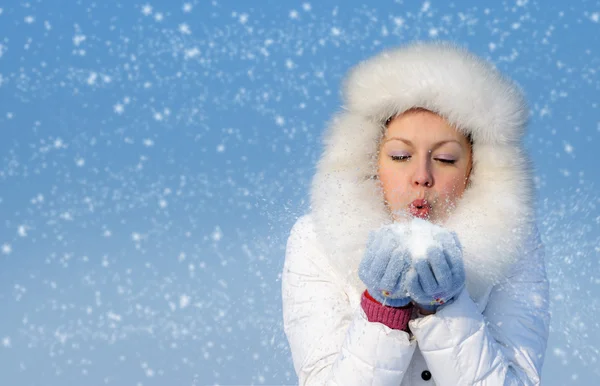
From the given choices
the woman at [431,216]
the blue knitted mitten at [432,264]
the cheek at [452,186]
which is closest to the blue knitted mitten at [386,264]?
the blue knitted mitten at [432,264]

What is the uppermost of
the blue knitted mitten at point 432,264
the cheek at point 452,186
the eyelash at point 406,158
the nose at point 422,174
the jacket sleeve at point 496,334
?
the eyelash at point 406,158

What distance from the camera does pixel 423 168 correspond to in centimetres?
309

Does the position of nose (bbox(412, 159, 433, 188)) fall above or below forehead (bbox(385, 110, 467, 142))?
below

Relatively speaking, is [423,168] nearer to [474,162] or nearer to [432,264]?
[474,162]

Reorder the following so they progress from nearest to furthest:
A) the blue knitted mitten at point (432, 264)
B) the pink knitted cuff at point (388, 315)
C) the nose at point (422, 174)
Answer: the blue knitted mitten at point (432, 264)
the pink knitted cuff at point (388, 315)
the nose at point (422, 174)

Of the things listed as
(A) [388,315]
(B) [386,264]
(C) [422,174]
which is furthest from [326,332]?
(C) [422,174]

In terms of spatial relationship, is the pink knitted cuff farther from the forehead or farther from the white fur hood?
the forehead

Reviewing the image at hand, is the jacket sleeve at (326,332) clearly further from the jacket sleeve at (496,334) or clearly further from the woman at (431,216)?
the jacket sleeve at (496,334)

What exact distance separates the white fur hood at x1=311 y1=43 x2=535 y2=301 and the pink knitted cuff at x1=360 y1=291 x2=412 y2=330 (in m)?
0.38

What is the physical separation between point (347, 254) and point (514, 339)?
0.69m

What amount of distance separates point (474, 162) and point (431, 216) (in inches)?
11.5

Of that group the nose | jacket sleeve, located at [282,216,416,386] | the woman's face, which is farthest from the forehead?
jacket sleeve, located at [282,216,416,386]

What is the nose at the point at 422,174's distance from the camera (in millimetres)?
Answer: 3078

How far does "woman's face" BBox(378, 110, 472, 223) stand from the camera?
310 centimetres
